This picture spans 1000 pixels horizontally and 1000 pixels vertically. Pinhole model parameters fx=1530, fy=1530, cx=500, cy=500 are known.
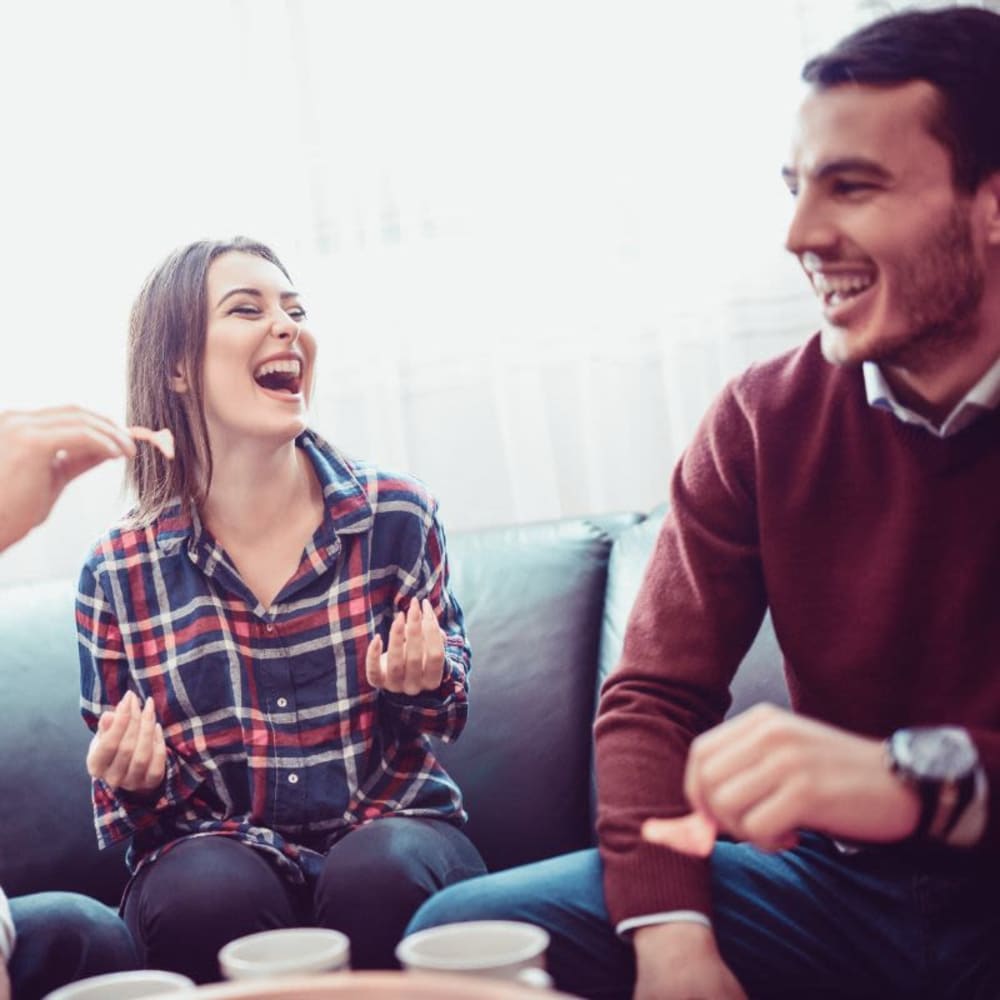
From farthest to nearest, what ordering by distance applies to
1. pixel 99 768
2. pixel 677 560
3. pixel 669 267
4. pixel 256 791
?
pixel 669 267, pixel 256 791, pixel 99 768, pixel 677 560

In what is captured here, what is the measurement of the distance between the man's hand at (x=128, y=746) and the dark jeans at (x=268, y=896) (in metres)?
0.12

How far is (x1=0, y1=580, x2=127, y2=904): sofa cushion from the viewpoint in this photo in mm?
2133

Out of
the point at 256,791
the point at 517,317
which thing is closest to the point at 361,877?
the point at 256,791

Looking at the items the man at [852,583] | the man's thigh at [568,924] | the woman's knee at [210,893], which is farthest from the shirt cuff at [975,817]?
the woman's knee at [210,893]

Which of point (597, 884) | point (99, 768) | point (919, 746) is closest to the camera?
point (919, 746)

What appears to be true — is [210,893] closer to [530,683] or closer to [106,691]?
[106,691]

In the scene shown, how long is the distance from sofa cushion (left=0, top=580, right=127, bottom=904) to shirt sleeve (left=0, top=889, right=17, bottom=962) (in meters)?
0.52

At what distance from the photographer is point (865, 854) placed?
153 cm

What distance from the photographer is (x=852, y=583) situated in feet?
5.07

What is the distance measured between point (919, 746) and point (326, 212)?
1.70 meters

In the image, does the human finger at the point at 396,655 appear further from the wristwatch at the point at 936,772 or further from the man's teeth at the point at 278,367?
the wristwatch at the point at 936,772

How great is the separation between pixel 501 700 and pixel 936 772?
1073 millimetres

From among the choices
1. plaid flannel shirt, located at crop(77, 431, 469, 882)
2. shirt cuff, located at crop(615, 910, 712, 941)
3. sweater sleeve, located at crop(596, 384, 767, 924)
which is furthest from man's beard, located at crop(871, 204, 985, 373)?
plaid flannel shirt, located at crop(77, 431, 469, 882)

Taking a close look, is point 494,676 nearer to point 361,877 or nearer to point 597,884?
point 361,877
